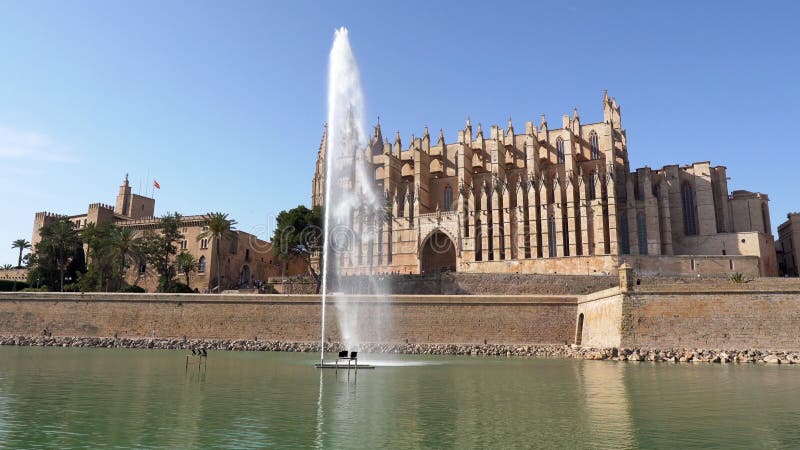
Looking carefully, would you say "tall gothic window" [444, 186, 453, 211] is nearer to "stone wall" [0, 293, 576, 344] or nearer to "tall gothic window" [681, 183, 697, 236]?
"tall gothic window" [681, 183, 697, 236]

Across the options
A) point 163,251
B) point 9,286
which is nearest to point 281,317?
point 163,251

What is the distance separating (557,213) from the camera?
159ft

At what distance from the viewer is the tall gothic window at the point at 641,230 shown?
155 feet

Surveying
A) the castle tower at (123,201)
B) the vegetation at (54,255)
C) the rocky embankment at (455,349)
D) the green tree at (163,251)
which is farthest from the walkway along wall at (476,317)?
the castle tower at (123,201)

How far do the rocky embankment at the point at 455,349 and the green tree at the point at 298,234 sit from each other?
12.7 meters

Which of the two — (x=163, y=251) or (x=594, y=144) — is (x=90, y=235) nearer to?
(x=163, y=251)

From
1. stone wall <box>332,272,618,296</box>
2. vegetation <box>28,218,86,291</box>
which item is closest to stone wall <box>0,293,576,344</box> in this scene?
stone wall <box>332,272,618,296</box>

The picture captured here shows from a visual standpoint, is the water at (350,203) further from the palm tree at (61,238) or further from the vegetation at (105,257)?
the palm tree at (61,238)

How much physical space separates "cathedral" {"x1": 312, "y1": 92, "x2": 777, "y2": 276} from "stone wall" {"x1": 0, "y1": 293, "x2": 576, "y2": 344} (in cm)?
1500

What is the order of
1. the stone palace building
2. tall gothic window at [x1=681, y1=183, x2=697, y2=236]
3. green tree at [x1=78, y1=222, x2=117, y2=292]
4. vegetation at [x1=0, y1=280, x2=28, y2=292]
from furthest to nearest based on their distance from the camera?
the stone palace building, tall gothic window at [x1=681, y1=183, x2=697, y2=236], vegetation at [x1=0, y1=280, x2=28, y2=292], green tree at [x1=78, y1=222, x2=117, y2=292]

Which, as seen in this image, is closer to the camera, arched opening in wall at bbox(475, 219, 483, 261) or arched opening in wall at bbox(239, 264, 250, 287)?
arched opening in wall at bbox(475, 219, 483, 261)

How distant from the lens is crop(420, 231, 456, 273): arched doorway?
174 feet

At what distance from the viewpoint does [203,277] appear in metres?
52.6

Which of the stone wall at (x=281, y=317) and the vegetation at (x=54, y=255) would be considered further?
the vegetation at (x=54, y=255)
